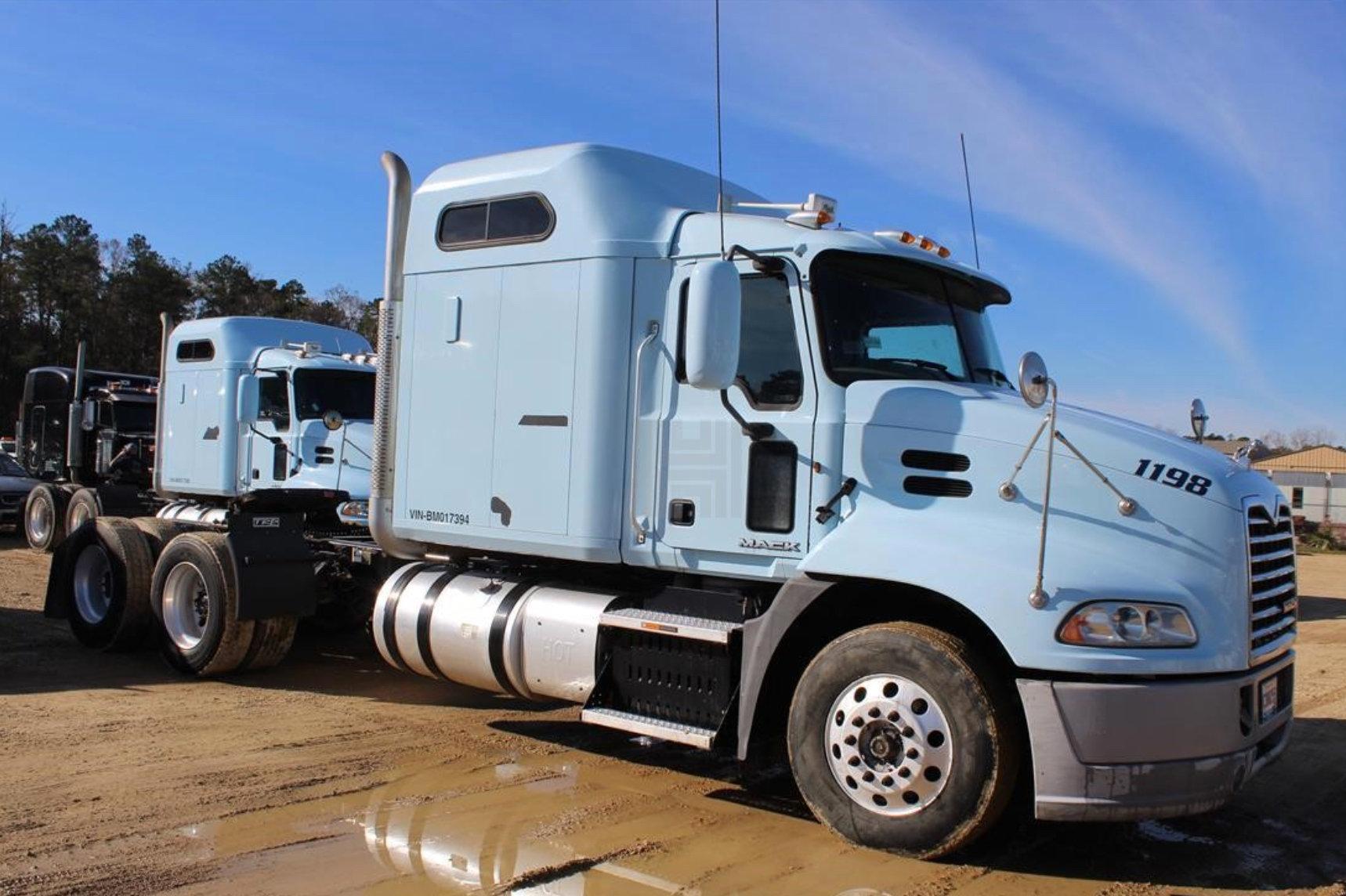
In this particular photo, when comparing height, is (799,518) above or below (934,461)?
below

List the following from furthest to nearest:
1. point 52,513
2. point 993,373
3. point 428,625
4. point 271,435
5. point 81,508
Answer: point 52,513, point 81,508, point 271,435, point 428,625, point 993,373

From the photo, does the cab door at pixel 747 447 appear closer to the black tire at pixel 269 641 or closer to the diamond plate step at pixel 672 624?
the diamond plate step at pixel 672 624

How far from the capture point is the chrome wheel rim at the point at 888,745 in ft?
15.3

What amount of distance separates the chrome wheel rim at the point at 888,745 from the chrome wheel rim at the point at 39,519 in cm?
1723

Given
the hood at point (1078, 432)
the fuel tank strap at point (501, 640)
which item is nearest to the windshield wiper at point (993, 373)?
the hood at point (1078, 432)

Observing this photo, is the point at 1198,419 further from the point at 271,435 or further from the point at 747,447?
the point at 271,435

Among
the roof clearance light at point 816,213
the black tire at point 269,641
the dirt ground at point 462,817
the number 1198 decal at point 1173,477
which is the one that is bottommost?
the dirt ground at point 462,817

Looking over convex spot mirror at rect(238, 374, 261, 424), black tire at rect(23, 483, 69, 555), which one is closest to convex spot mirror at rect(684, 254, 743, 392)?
convex spot mirror at rect(238, 374, 261, 424)

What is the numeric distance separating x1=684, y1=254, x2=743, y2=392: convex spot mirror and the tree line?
49.1m

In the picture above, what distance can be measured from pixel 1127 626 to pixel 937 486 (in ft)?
3.50

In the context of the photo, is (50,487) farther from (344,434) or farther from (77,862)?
(77,862)

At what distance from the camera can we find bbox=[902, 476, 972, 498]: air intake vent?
503 centimetres

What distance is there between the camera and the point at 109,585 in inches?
370

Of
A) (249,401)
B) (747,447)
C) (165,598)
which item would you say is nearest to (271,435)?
(249,401)
